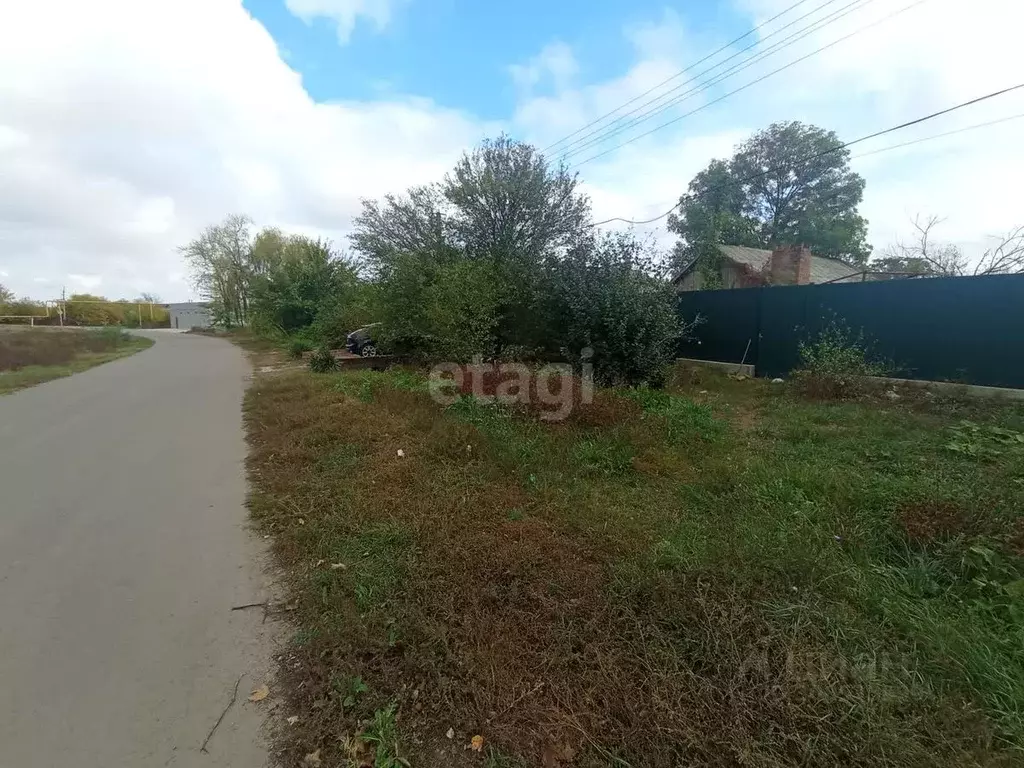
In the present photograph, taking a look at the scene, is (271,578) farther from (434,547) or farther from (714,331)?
(714,331)

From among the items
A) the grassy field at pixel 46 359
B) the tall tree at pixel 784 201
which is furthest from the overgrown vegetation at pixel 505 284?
the tall tree at pixel 784 201

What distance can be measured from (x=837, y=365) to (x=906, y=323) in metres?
1.28

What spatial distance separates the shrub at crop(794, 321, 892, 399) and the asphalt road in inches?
284

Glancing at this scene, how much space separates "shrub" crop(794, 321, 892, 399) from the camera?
652 centimetres

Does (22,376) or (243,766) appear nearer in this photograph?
(243,766)

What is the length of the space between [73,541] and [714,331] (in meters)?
9.93

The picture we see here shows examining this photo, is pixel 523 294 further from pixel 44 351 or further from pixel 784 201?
pixel 784 201

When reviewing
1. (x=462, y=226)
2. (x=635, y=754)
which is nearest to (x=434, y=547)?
(x=635, y=754)

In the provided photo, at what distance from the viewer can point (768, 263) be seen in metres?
15.9

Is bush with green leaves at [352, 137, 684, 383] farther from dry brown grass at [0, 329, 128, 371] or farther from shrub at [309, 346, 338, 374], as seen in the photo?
dry brown grass at [0, 329, 128, 371]

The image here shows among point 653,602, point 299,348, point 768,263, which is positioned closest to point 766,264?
point 768,263

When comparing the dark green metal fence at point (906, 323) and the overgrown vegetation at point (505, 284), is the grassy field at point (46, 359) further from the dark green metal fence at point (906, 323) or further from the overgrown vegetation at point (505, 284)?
the dark green metal fence at point (906, 323)

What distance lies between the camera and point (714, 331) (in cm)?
960

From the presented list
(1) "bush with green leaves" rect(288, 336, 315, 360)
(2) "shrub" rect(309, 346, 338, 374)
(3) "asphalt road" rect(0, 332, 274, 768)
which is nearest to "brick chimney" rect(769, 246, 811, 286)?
(2) "shrub" rect(309, 346, 338, 374)
